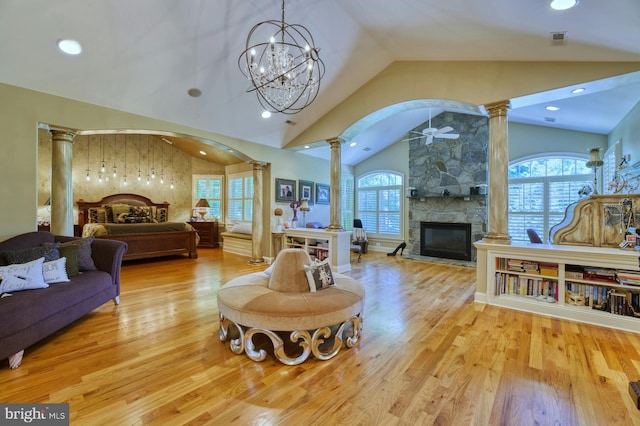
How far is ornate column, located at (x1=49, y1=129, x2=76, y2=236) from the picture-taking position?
3.91 m

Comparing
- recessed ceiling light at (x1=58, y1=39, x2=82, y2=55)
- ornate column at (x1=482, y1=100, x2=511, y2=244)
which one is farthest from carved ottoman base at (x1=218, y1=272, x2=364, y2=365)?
recessed ceiling light at (x1=58, y1=39, x2=82, y2=55)

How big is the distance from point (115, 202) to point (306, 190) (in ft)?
19.5

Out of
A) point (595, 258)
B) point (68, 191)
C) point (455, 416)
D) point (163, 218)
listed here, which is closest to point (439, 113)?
point (595, 258)

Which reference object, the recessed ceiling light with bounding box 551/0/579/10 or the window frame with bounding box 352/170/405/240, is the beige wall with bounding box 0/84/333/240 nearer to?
the recessed ceiling light with bounding box 551/0/579/10

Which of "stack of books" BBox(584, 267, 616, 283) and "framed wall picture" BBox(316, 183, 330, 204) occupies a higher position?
"framed wall picture" BBox(316, 183, 330, 204)

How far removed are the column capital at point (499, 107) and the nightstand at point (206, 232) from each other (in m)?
8.28

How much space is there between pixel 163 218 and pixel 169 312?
262 inches

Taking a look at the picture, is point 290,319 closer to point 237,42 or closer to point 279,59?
point 279,59

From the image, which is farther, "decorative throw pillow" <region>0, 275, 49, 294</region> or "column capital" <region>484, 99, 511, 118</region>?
"column capital" <region>484, 99, 511, 118</region>

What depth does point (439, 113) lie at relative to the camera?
24.9ft

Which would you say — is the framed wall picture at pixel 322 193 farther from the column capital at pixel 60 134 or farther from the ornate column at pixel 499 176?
the column capital at pixel 60 134

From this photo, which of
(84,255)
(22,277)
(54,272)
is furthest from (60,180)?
(22,277)

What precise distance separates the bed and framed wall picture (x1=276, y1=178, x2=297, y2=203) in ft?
8.69

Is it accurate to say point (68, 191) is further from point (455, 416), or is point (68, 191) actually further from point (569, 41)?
point (569, 41)
